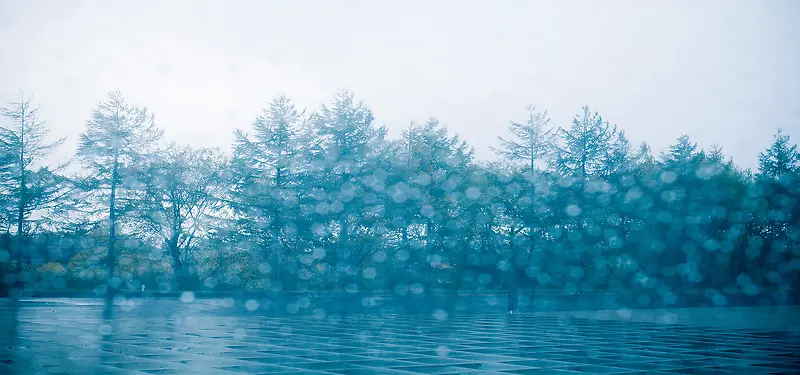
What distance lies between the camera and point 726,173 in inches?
2023

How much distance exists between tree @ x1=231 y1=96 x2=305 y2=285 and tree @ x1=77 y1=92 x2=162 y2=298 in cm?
606

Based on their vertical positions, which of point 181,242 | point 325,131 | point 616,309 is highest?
point 325,131

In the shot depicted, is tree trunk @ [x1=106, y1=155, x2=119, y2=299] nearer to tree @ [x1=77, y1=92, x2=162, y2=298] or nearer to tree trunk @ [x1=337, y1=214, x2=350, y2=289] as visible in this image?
tree @ [x1=77, y1=92, x2=162, y2=298]

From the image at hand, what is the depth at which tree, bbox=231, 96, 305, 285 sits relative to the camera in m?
44.5

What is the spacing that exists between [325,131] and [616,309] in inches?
826

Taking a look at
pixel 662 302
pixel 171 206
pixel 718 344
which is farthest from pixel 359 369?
pixel 171 206

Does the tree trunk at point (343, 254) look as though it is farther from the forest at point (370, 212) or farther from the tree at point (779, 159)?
the tree at point (779, 159)

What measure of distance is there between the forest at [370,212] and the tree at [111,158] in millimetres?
98

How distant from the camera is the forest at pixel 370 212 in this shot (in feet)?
143

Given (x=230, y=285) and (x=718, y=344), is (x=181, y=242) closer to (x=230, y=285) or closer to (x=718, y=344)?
(x=230, y=285)

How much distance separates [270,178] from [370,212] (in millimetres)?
6442

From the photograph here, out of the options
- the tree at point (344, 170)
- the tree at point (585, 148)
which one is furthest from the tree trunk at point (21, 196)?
the tree at point (585, 148)

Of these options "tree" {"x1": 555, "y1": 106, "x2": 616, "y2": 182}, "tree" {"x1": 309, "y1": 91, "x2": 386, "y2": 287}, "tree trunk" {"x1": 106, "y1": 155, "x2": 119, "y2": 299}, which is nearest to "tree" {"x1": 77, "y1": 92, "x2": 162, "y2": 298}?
"tree trunk" {"x1": 106, "y1": 155, "x2": 119, "y2": 299}

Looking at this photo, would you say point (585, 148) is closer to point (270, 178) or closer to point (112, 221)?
point (270, 178)
